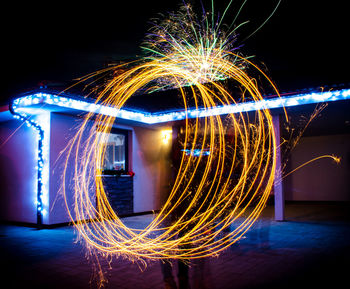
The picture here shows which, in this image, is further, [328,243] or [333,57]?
[333,57]

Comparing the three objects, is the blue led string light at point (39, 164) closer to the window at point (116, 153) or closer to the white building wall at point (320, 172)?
the window at point (116, 153)

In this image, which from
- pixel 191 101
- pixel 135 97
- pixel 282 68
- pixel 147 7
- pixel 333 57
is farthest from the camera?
pixel 135 97

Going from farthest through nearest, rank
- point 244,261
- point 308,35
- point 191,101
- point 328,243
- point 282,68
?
point 191,101 → point 282,68 → point 308,35 → point 328,243 → point 244,261

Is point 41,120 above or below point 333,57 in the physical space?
below

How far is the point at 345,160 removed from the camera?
591 inches

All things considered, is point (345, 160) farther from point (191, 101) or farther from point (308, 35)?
point (308, 35)

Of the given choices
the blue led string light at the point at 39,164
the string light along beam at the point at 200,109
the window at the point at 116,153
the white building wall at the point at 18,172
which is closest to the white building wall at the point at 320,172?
the string light along beam at the point at 200,109

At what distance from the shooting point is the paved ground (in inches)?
163

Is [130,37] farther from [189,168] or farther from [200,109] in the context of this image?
[200,109]

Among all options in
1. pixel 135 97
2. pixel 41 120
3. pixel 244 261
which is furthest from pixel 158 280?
pixel 135 97

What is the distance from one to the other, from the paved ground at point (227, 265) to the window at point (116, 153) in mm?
3682

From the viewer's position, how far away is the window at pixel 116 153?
10.9 metres

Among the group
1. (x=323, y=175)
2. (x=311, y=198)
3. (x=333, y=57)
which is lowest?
(x=311, y=198)

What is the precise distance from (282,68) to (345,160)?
8.17 m
